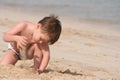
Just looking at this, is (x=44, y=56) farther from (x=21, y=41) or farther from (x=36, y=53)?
(x=21, y=41)

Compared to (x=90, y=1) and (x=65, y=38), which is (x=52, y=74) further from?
(x=90, y=1)

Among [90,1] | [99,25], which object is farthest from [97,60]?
[90,1]

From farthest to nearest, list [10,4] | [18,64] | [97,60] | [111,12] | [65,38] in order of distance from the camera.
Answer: [10,4] → [111,12] → [65,38] → [97,60] → [18,64]

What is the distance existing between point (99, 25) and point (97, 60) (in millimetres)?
5767

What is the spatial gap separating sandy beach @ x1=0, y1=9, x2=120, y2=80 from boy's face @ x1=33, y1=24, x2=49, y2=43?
0.40 meters

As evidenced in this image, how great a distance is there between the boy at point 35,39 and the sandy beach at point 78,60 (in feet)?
0.50

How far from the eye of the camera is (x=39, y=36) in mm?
4988

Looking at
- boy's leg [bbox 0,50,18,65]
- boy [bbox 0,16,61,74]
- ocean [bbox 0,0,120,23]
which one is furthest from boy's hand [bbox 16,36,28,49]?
ocean [bbox 0,0,120,23]

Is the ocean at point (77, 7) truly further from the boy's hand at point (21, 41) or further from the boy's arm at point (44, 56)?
the boy's hand at point (21, 41)

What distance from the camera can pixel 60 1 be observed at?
18.6m

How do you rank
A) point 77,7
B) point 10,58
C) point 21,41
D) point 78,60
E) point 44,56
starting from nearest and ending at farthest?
point 21,41 → point 44,56 → point 10,58 → point 78,60 → point 77,7

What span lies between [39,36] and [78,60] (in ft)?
6.77

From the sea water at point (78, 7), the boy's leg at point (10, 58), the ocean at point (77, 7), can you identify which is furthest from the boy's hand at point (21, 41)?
the ocean at point (77, 7)

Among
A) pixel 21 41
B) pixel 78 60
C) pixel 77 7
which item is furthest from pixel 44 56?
pixel 77 7
